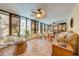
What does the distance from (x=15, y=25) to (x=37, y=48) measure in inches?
18.3

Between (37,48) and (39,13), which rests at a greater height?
(39,13)

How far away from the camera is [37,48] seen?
2.33 meters

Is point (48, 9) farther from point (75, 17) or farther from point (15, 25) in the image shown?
point (15, 25)

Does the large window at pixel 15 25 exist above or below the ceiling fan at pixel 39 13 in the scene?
below

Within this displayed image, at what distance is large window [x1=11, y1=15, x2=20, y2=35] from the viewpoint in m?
2.30

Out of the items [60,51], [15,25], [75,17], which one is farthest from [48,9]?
[60,51]

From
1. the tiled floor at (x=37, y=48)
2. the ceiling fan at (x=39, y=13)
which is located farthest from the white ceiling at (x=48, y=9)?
the tiled floor at (x=37, y=48)

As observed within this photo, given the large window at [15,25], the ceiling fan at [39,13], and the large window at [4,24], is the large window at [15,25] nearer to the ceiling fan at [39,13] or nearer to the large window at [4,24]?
the large window at [4,24]

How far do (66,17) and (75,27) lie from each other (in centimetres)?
20

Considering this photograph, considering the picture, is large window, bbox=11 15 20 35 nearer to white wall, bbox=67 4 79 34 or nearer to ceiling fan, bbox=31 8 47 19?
ceiling fan, bbox=31 8 47 19

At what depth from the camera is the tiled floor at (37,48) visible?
7.64 feet

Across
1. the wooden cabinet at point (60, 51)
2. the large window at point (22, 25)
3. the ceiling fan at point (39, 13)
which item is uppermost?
the ceiling fan at point (39, 13)

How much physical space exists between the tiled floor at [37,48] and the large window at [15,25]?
8.6 inches

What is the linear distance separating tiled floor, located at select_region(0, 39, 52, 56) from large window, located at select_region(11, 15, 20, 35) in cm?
22
